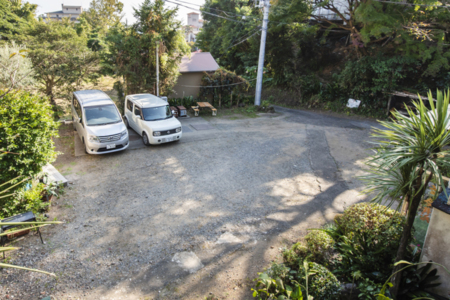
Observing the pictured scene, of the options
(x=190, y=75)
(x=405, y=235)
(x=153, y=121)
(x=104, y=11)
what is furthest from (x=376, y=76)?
(x=104, y=11)

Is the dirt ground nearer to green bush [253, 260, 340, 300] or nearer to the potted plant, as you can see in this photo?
the potted plant

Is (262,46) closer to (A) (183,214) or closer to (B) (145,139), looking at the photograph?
(B) (145,139)

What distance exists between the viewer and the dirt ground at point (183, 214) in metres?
4.94

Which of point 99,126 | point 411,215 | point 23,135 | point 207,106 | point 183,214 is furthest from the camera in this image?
point 207,106

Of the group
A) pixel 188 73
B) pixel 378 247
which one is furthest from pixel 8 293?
pixel 188 73

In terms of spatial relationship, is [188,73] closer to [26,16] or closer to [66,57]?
[66,57]

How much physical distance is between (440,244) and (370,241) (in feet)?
3.33

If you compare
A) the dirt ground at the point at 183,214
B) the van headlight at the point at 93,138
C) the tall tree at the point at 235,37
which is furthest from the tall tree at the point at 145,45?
the tall tree at the point at 235,37

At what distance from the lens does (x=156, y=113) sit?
1166cm

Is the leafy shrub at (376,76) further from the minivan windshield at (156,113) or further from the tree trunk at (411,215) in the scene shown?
the tree trunk at (411,215)

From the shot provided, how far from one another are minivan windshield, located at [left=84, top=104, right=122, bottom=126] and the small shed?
6.74 metres

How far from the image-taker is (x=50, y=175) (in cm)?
782

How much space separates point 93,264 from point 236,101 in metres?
14.7

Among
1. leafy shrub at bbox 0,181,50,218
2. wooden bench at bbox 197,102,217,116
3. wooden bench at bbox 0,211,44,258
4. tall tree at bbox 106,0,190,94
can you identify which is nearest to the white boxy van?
leafy shrub at bbox 0,181,50,218
